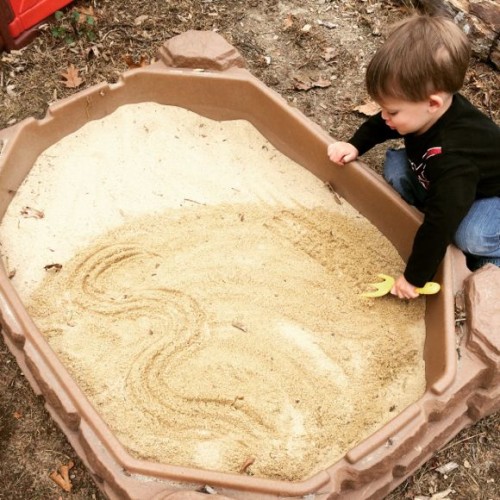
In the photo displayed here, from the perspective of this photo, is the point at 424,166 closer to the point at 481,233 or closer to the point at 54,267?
the point at 481,233

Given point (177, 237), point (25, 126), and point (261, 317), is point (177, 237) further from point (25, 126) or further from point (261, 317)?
point (25, 126)

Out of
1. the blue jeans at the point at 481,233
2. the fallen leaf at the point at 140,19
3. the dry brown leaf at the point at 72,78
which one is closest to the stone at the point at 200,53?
the dry brown leaf at the point at 72,78

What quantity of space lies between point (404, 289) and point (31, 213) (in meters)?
1.42

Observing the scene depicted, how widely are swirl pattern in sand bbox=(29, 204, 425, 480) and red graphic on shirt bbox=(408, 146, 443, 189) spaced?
0.28m

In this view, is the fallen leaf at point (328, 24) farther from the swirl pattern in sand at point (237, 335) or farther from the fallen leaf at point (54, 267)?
the fallen leaf at point (54, 267)

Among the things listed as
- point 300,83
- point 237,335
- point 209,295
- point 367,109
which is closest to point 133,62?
point 300,83

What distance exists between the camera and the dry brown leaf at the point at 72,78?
3.15 metres

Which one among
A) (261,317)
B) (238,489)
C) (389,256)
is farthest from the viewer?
(389,256)

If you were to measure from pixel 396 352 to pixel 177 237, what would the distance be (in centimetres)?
92

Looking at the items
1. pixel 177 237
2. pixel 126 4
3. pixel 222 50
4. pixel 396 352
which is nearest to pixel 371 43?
pixel 222 50

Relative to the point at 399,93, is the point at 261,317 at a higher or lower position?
lower

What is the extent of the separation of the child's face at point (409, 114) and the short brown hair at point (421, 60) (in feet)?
0.09

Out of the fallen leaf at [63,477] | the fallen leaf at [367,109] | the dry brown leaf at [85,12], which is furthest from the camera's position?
the dry brown leaf at [85,12]

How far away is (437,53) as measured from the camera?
1902 mm
